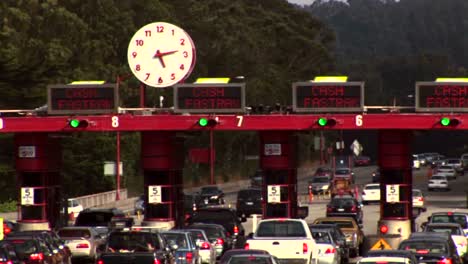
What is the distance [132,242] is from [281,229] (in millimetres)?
5802

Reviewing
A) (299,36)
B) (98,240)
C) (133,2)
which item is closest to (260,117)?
(98,240)

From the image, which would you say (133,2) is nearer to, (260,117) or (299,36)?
(299,36)

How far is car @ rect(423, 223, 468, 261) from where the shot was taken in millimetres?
41250

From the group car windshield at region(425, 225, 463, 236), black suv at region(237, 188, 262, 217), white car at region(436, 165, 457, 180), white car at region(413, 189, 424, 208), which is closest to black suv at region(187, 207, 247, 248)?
car windshield at region(425, 225, 463, 236)

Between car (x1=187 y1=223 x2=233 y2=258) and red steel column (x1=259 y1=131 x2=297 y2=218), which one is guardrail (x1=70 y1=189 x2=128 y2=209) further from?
car (x1=187 y1=223 x2=233 y2=258)

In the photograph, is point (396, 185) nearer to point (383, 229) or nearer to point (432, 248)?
point (383, 229)

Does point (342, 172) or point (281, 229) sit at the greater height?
point (281, 229)

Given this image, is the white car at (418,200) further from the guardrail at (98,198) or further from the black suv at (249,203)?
the guardrail at (98,198)

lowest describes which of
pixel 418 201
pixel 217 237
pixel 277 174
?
pixel 418 201

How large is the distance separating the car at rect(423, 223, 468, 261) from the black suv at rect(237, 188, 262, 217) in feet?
93.8

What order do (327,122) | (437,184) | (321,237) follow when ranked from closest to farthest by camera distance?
1. (321,237)
2. (327,122)
3. (437,184)

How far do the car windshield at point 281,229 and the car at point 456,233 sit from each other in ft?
24.1

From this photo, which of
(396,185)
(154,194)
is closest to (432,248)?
(396,185)

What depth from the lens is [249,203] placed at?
71312 mm
